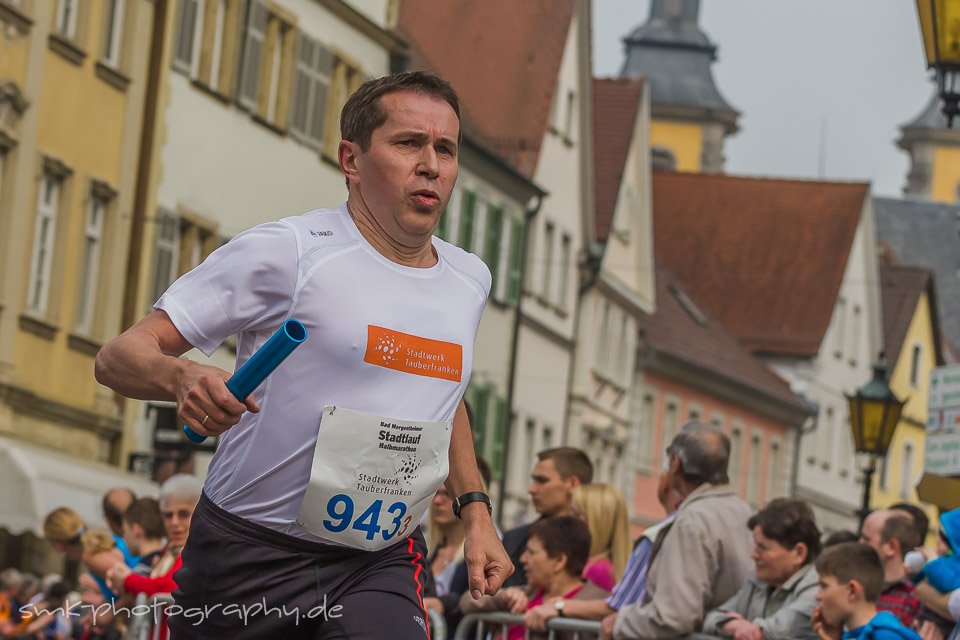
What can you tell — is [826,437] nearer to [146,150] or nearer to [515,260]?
[515,260]

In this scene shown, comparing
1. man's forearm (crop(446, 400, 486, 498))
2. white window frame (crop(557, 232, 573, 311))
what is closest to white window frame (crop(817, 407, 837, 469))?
white window frame (crop(557, 232, 573, 311))

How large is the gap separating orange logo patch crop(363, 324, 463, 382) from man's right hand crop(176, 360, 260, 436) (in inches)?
35.3

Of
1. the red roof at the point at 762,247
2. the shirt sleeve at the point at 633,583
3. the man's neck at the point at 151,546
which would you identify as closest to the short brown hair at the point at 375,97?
the shirt sleeve at the point at 633,583

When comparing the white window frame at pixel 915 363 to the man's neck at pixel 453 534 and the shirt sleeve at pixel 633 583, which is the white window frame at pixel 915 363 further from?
the shirt sleeve at pixel 633 583

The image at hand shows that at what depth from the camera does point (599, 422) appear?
56.1 meters

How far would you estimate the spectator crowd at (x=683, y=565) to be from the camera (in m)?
9.81

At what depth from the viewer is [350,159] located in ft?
21.2

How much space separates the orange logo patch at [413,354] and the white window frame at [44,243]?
81.5 feet

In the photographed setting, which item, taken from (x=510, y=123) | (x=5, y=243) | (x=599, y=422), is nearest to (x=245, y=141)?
(x=5, y=243)

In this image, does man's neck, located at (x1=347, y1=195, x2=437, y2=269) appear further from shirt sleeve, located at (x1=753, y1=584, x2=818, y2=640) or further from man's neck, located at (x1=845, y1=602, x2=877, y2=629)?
shirt sleeve, located at (x1=753, y1=584, x2=818, y2=640)

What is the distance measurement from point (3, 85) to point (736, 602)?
20.4 meters

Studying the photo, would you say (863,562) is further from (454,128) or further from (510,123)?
(510,123)

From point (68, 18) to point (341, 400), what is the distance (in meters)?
26.2

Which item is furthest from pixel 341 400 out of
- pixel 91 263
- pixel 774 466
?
pixel 774 466
